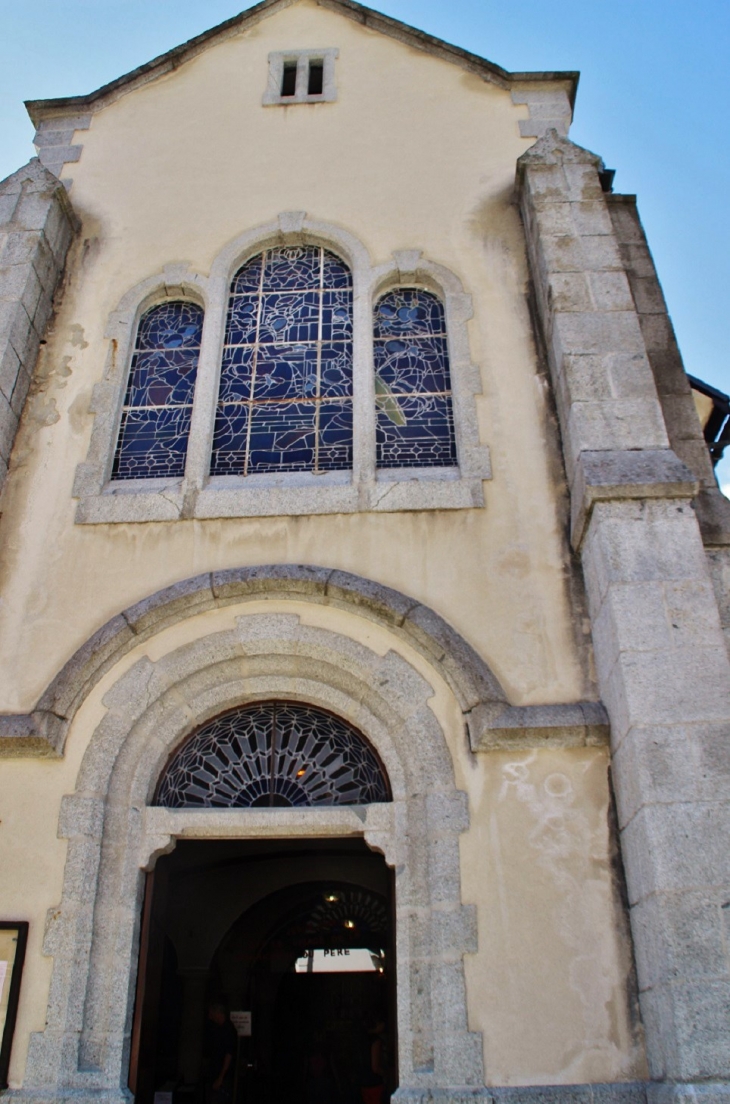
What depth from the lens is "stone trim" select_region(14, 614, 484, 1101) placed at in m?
4.68

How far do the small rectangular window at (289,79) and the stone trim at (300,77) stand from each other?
4 centimetres

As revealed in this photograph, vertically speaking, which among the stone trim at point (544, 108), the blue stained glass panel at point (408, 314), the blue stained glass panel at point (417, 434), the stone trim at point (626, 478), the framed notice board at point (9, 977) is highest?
the stone trim at point (544, 108)

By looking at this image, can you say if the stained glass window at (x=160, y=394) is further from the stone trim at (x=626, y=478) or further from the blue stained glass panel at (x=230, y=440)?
the stone trim at (x=626, y=478)

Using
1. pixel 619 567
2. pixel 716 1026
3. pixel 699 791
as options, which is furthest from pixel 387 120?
pixel 716 1026

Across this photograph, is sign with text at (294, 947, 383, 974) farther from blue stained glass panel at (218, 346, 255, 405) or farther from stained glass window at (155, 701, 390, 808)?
blue stained glass panel at (218, 346, 255, 405)

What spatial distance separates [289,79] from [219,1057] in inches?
344

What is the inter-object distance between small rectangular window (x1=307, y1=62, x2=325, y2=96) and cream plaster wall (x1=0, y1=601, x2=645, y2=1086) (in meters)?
5.97

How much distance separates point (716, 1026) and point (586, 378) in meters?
3.80

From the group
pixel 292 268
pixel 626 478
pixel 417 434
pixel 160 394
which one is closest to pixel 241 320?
pixel 292 268

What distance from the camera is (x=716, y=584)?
18.2 ft

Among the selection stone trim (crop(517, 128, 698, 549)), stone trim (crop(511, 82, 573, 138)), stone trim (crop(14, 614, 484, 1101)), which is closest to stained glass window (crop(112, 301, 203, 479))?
stone trim (crop(14, 614, 484, 1101))

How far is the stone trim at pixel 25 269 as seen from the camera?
6.66 meters

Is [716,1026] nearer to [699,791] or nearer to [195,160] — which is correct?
[699,791]

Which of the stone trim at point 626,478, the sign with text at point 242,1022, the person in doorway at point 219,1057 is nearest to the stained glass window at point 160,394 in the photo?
the stone trim at point 626,478
